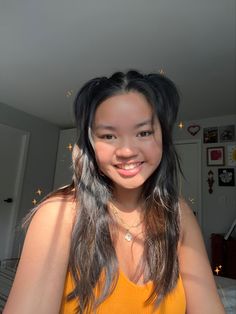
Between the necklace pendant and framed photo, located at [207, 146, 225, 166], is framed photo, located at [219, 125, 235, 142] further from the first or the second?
the necklace pendant

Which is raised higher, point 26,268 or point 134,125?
point 134,125

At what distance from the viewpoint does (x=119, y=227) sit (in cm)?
72

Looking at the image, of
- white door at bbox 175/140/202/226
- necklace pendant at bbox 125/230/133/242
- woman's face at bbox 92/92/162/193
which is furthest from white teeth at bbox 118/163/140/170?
white door at bbox 175/140/202/226

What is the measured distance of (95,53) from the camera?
1.94 meters

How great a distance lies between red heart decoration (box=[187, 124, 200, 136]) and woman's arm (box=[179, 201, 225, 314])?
2629mm

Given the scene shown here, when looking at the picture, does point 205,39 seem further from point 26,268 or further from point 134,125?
point 26,268

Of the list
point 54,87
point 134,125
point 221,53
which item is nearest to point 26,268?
point 134,125

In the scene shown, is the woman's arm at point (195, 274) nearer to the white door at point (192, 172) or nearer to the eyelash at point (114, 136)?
the eyelash at point (114, 136)

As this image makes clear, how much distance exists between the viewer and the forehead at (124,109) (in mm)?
623

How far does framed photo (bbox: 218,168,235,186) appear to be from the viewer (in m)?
2.92

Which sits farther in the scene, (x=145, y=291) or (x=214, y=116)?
(x=214, y=116)

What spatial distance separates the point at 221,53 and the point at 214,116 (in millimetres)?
1365

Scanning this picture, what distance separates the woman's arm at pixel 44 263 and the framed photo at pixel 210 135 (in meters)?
2.81

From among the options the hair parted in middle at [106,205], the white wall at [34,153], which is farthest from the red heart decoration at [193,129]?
the hair parted in middle at [106,205]
